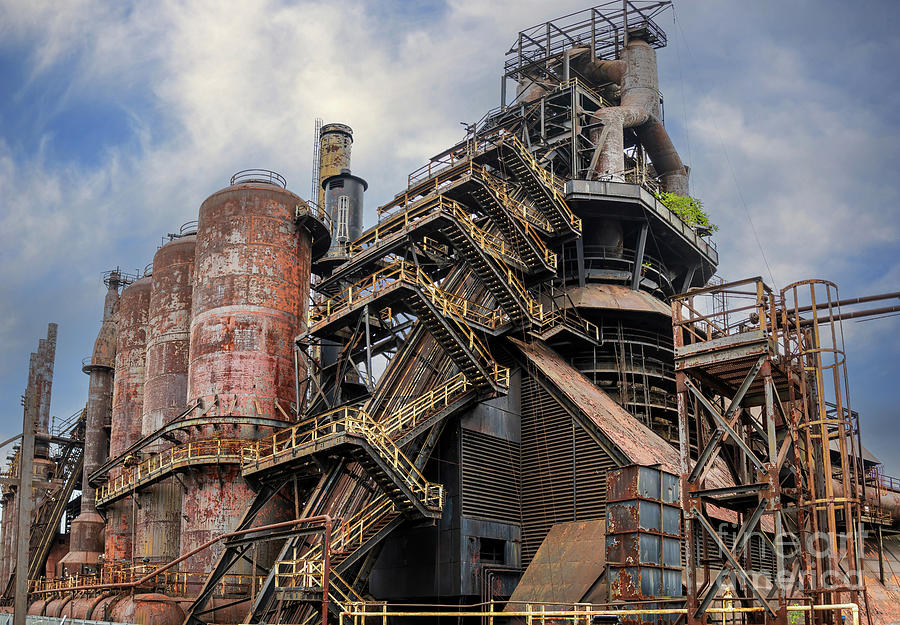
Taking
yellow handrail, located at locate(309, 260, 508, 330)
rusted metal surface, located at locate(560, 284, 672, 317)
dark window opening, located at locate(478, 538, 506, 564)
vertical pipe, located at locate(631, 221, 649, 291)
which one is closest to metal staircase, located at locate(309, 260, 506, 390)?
yellow handrail, located at locate(309, 260, 508, 330)

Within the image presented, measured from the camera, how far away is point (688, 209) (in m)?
43.2

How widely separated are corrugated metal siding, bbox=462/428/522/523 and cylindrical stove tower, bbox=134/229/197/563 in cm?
1246

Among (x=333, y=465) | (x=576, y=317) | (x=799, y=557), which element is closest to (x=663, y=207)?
(x=576, y=317)

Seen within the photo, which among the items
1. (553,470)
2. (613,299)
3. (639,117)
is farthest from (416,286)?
(639,117)

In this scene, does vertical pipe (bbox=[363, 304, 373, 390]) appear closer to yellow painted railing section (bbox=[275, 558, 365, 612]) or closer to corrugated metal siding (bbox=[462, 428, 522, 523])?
corrugated metal siding (bbox=[462, 428, 522, 523])

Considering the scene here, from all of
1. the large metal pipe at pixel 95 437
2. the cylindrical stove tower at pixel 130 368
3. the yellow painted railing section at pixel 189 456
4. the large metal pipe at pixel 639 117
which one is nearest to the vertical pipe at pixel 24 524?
the yellow painted railing section at pixel 189 456

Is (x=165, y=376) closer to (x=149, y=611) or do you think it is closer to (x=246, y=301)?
(x=246, y=301)

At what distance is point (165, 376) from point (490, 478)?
16551 millimetres

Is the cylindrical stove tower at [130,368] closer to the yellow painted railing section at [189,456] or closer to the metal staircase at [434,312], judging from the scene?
the yellow painted railing section at [189,456]

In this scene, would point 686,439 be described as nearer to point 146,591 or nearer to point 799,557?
point 799,557

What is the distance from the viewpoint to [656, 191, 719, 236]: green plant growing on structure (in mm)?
42312

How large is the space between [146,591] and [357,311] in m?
11.7

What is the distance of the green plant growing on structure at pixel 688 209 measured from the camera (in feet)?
139

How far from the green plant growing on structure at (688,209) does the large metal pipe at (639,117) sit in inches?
59.0
